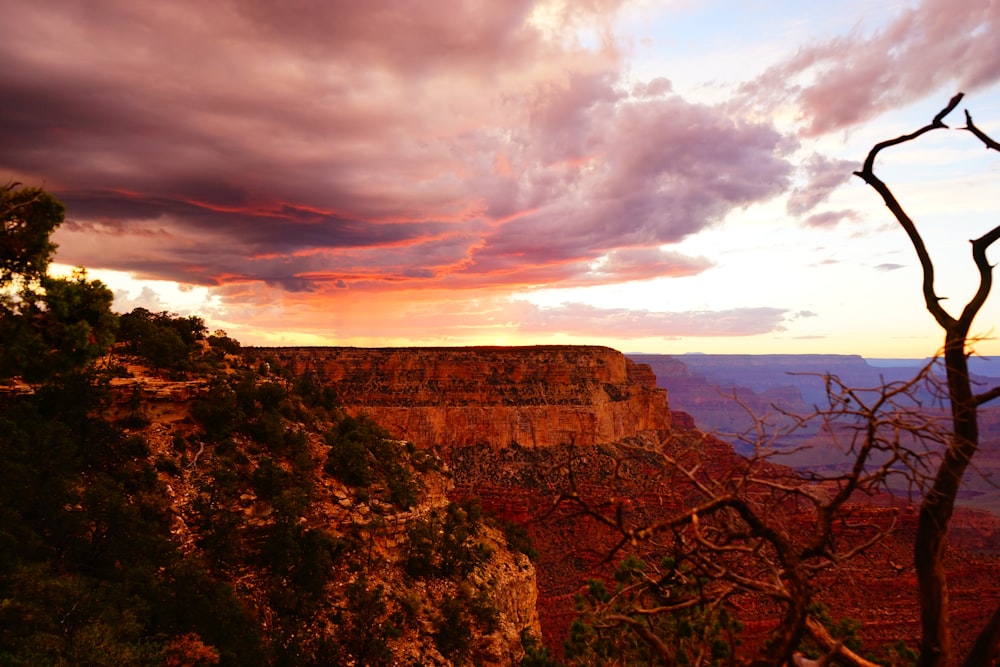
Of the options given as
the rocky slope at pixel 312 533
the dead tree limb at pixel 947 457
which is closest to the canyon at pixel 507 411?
the rocky slope at pixel 312 533

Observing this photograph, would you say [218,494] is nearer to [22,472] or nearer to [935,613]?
[22,472]

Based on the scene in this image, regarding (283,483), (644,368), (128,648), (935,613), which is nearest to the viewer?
(935,613)

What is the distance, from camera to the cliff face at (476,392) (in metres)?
74.1

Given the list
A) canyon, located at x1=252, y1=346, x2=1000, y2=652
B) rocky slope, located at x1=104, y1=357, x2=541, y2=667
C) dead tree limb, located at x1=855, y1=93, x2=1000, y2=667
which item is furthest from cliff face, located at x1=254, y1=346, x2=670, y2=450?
dead tree limb, located at x1=855, y1=93, x2=1000, y2=667

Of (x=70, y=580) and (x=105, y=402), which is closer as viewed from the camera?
(x=70, y=580)

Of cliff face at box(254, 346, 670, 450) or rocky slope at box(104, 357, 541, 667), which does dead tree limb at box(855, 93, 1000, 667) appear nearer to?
rocky slope at box(104, 357, 541, 667)

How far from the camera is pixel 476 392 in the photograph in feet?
251

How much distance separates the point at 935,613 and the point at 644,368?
116 m

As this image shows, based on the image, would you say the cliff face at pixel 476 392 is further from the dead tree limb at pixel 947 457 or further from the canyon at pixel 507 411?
the dead tree limb at pixel 947 457

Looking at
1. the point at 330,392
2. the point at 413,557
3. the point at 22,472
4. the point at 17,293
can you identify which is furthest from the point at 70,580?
the point at 330,392

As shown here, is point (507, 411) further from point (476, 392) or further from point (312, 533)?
point (312, 533)

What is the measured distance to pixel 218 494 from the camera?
Result: 20406 millimetres

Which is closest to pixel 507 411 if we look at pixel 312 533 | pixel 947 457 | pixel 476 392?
pixel 476 392

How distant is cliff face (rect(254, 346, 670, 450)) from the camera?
2916 inches
